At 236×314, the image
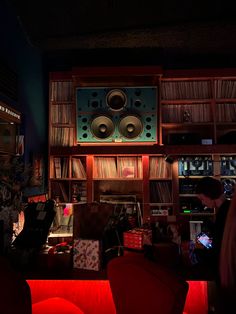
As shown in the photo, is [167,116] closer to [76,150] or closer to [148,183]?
[148,183]

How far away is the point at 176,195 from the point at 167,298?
2.93 metres

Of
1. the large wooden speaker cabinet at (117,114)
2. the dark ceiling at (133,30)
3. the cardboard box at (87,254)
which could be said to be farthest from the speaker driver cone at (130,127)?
the cardboard box at (87,254)

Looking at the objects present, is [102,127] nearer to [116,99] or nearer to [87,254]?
[116,99]

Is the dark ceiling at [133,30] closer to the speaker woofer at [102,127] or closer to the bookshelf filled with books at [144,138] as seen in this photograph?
the bookshelf filled with books at [144,138]

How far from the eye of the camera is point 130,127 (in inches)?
164

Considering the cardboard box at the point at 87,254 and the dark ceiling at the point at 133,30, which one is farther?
the dark ceiling at the point at 133,30

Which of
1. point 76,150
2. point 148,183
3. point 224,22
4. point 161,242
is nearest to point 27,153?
point 76,150

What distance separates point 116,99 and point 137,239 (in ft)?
8.65

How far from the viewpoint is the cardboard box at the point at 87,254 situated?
187 cm

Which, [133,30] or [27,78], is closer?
[133,30]

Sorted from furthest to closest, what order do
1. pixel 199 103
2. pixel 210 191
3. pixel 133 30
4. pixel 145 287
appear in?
pixel 199 103, pixel 133 30, pixel 210 191, pixel 145 287

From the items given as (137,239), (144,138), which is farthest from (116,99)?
(137,239)

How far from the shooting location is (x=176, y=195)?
404cm

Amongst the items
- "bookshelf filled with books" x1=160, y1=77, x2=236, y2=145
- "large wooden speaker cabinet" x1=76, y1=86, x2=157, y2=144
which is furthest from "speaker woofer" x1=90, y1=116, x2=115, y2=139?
"bookshelf filled with books" x1=160, y1=77, x2=236, y2=145
